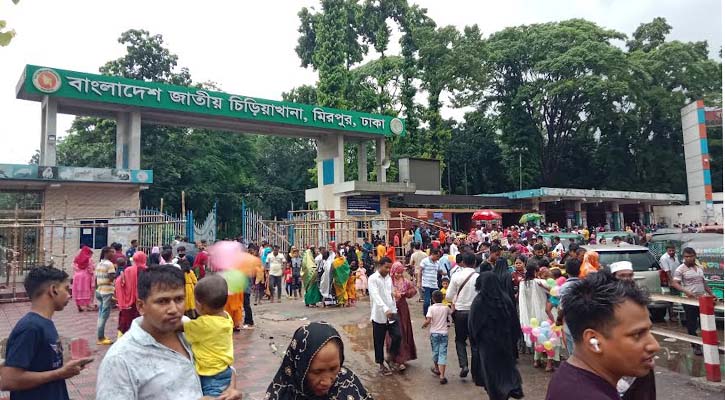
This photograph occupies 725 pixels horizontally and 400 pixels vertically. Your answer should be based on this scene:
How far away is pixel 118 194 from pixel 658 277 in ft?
53.5

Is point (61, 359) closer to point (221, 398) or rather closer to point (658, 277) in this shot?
point (221, 398)

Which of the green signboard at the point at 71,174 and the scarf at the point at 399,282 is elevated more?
the green signboard at the point at 71,174

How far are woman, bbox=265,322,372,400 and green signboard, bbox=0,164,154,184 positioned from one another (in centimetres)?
1569

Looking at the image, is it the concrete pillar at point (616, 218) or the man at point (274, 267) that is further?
the concrete pillar at point (616, 218)

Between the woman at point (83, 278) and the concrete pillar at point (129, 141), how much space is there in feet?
23.5

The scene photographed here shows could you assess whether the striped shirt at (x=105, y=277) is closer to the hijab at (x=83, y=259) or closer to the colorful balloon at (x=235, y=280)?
the colorful balloon at (x=235, y=280)

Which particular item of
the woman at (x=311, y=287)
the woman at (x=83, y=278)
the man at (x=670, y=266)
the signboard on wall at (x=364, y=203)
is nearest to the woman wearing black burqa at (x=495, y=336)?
the man at (x=670, y=266)

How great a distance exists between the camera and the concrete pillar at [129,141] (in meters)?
17.2

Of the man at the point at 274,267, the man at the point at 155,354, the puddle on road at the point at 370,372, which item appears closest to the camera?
the man at the point at 155,354

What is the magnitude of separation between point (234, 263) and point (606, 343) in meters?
10.5

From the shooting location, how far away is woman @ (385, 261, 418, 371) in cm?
647

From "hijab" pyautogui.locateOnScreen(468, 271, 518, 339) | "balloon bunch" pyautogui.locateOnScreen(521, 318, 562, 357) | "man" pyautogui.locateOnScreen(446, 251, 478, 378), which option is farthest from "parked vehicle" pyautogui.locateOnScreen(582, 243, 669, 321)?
"hijab" pyautogui.locateOnScreen(468, 271, 518, 339)

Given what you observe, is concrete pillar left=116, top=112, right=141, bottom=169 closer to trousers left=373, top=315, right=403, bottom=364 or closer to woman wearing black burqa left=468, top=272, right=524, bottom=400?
trousers left=373, top=315, right=403, bottom=364

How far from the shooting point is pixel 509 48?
3447cm
